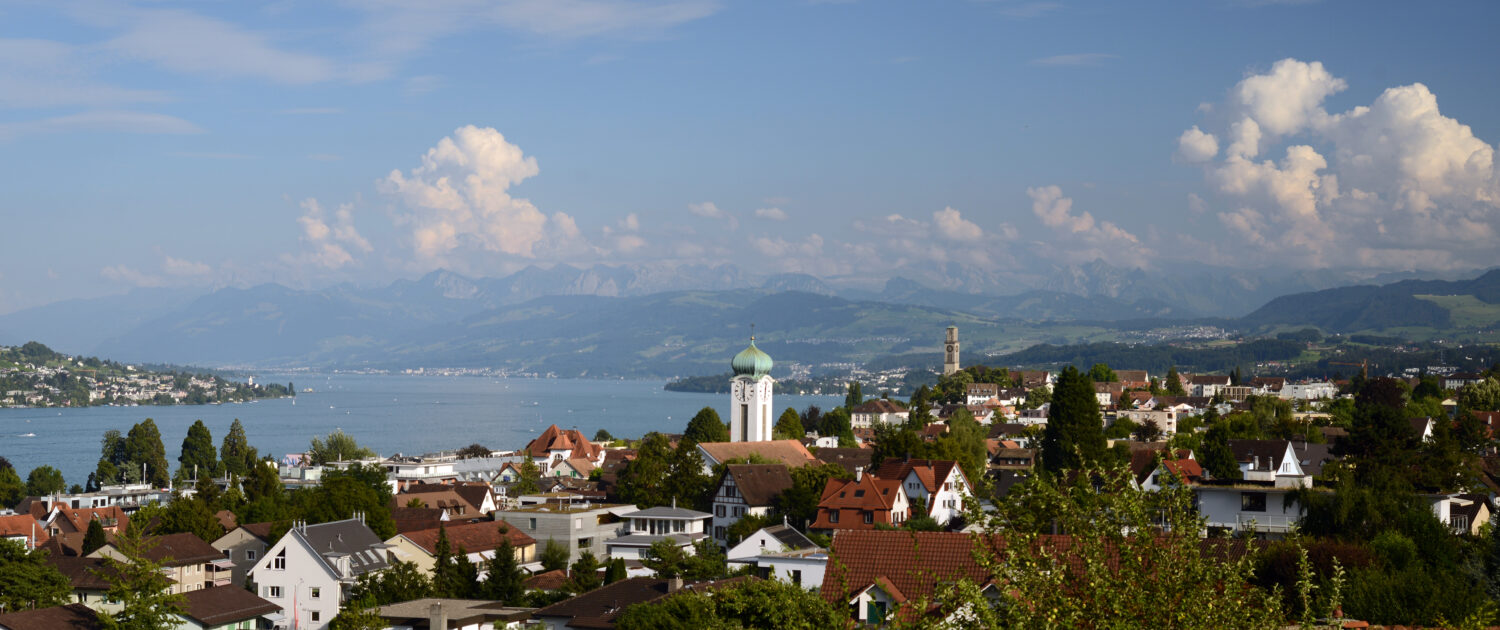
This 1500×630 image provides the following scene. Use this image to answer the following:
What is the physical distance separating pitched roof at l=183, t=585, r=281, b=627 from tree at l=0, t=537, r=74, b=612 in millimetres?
3558

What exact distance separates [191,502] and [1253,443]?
35.7 metres

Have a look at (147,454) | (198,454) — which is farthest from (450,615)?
(147,454)

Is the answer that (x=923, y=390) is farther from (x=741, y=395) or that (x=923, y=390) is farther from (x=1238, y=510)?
(x=1238, y=510)

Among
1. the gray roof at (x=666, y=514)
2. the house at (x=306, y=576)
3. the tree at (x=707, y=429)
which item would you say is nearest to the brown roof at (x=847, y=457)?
the tree at (x=707, y=429)

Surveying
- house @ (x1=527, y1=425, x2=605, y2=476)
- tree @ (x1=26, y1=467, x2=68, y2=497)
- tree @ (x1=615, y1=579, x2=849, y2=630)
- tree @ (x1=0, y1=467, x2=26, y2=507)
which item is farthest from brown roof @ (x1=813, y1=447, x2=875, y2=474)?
tree @ (x1=615, y1=579, x2=849, y2=630)

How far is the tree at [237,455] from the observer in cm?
9150

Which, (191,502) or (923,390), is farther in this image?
(923,390)

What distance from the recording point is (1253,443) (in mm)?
49125

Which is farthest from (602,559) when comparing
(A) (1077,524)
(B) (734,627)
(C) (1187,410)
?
(C) (1187,410)

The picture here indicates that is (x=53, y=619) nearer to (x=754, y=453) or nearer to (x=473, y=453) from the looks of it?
(x=754, y=453)

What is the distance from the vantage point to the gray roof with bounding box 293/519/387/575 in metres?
39.6

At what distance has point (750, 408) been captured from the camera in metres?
79.9

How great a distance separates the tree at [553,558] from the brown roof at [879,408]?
79561 millimetres

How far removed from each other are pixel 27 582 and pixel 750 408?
47290 mm
